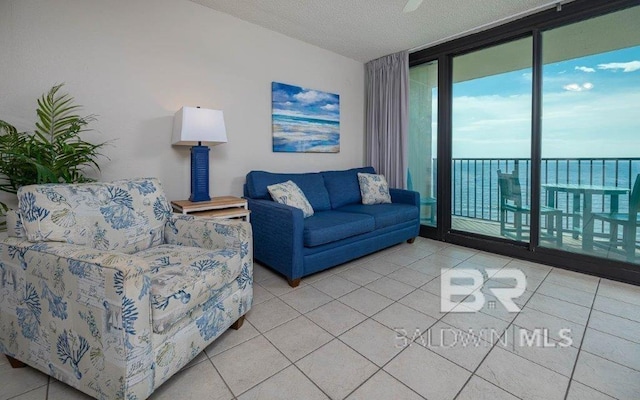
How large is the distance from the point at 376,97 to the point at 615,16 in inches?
90.8

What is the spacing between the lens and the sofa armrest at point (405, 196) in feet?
11.4

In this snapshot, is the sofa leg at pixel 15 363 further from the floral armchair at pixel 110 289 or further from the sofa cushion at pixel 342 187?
the sofa cushion at pixel 342 187

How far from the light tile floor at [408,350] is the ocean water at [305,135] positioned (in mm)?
1650

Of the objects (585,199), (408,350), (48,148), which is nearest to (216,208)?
(48,148)

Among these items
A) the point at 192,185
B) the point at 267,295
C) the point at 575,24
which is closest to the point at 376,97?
the point at 575,24

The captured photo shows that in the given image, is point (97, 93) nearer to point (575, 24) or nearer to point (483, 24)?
point (483, 24)

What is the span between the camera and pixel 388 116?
392 cm

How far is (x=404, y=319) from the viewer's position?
1869 mm

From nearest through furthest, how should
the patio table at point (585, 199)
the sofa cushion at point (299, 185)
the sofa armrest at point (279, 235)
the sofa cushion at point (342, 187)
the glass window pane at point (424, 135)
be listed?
the sofa armrest at point (279, 235) → the patio table at point (585, 199) → the sofa cushion at point (299, 185) → the sofa cushion at point (342, 187) → the glass window pane at point (424, 135)

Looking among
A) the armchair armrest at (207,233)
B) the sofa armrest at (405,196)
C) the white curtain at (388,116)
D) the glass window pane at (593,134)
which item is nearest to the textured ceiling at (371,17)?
the white curtain at (388,116)

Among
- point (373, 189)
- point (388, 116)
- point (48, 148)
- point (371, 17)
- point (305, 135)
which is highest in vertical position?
point (371, 17)

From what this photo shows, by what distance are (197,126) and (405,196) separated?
239 cm

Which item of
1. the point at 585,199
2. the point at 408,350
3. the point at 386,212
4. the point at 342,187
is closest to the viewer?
the point at 408,350

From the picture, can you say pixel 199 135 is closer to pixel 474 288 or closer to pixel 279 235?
pixel 279 235
